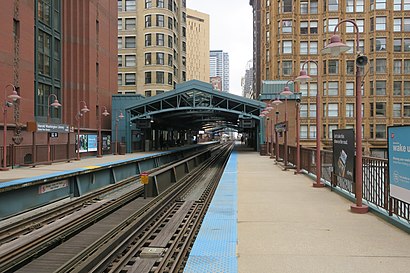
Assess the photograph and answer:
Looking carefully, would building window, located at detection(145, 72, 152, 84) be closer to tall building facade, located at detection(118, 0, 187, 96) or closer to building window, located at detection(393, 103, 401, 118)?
tall building facade, located at detection(118, 0, 187, 96)

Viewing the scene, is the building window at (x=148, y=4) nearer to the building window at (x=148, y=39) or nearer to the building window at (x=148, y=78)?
the building window at (x=148, y=39)

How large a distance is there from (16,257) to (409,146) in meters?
8.07

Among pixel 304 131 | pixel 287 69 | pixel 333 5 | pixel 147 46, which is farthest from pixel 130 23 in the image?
pixel 304 131

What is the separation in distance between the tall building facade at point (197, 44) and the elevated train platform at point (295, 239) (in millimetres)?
154352

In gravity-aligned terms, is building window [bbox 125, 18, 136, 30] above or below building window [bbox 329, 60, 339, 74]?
above

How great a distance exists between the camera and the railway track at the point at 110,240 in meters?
7.21

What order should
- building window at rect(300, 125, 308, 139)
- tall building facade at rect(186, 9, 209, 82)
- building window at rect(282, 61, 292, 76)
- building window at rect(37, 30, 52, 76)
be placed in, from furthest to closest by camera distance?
tall building facade at rect(186, 9, 209, 82) < building window at rect(282, 61, 292, 76) < building window at rect(300, 125, 308, 139) < building window at rect(37, 30, 52, 76)

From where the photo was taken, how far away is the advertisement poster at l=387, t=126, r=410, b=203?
22.4 ft

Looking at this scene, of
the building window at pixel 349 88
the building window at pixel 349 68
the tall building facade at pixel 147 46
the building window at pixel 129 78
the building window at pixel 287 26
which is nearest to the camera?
the building window at pixel 349 88

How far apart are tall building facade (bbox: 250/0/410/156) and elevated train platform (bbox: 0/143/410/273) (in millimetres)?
54275

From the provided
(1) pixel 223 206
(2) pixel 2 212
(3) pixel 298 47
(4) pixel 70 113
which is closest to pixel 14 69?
(4) pixel 70 113

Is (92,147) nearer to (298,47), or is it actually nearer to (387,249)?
(387,249)

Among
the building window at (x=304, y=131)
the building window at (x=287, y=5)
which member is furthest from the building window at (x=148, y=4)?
the building window at (x=304, y=131)

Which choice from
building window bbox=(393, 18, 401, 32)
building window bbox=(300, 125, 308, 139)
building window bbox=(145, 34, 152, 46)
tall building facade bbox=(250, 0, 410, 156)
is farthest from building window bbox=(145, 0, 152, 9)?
building window bbox=(393, 18, 401, 32)
